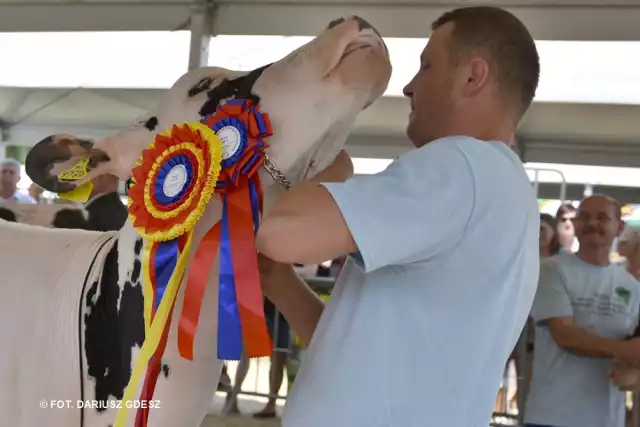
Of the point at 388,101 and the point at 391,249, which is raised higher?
the point at 388,101

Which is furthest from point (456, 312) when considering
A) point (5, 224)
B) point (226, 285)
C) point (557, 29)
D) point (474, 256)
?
point (557, 29)

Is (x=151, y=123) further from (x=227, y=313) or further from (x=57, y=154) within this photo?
(x=227, y=313)

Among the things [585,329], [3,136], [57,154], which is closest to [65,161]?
[57,154]

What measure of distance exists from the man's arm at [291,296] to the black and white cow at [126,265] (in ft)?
0.32

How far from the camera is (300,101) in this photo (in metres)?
1.04

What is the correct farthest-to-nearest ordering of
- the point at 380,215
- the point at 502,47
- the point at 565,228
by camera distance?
the point at 565,228, the point at 502,47, the point at 380,215

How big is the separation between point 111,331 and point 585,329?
5.65ft

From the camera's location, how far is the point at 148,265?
1.05 meters

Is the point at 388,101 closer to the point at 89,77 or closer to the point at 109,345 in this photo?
the point at 89,77

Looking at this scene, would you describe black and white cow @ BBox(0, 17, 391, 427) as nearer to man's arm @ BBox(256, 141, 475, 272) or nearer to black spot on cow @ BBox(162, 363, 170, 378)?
black spot on cow @ BBox(162, 363, 170, 378)

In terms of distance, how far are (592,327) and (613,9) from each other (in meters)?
1.58

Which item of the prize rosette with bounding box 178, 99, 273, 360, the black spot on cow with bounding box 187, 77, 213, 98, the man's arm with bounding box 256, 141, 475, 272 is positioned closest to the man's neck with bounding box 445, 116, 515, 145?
the man's arm with bounding box 256, 141, 475, 272

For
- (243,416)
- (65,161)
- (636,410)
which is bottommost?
(243,416)

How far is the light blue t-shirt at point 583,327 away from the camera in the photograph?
2250 millimetres
